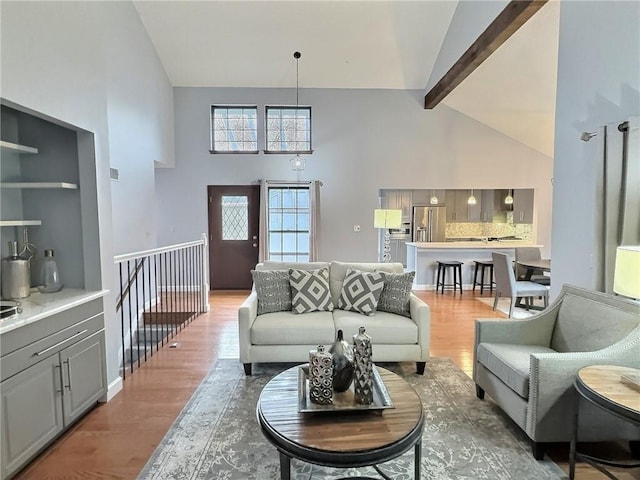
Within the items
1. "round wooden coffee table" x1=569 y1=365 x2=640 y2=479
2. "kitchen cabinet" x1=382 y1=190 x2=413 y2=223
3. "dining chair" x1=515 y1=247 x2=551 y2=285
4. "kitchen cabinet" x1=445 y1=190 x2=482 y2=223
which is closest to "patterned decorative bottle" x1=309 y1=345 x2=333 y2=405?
"round wooden coffee table" x1=569 y1=365 x2=640 y2=479

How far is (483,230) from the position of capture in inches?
360

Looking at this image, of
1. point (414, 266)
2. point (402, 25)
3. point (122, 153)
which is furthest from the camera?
point (414, 266)

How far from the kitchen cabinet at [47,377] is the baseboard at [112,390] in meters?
0.09

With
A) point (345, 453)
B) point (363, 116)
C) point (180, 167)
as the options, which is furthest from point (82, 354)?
point (363, 116)

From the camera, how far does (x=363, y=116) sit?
714 centimetres

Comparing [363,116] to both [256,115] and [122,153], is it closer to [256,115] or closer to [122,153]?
[256,115]

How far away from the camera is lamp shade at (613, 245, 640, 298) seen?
1821 millimetres

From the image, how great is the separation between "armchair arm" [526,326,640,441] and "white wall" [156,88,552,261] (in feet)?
17.3

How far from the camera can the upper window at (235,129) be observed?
7.20 meters

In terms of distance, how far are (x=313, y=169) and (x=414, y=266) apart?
8.77ft

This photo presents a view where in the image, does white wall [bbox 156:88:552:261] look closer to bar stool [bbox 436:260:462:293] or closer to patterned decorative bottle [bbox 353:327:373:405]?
bar stool [bbox 436:260:462:293]

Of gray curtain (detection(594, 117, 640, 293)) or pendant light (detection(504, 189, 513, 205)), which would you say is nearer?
gray curtain (detection(594, 117, 640, 293))

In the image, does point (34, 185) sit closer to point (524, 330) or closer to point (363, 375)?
point (363, 375)

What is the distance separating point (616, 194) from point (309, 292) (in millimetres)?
2509
